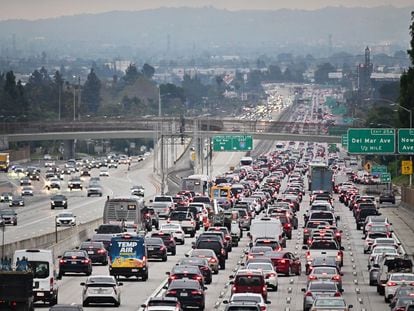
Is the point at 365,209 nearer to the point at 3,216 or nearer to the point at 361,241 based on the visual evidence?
the point at 361,241

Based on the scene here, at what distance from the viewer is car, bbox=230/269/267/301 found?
2185 inches

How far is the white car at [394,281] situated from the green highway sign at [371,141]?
147 feet

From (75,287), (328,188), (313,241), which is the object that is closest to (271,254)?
(313,241)

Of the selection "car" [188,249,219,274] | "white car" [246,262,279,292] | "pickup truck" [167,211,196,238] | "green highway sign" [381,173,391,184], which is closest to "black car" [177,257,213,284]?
"white car" [246,262,279,292]

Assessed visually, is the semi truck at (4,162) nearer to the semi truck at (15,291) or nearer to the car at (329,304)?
the semi truck at (15,291)

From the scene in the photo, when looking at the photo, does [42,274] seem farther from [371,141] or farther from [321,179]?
[321,179]

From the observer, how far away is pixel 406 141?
100m

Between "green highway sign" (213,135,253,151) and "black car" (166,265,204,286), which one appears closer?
"black car" (166,265,204,286)

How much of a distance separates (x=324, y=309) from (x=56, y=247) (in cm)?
2967

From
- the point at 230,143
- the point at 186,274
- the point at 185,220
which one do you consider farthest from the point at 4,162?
the point at 186,274

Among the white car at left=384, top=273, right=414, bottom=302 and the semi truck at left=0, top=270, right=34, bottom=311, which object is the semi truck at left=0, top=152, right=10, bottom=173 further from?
the semi truck at left=0, top=270, right=34, bottom=311

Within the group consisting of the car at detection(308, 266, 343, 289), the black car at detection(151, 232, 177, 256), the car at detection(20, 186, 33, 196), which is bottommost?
the car at detection(20, 186, 33, 196)

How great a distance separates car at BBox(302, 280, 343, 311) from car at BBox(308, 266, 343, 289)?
410 centimetres

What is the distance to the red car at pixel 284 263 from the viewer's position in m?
67.6
